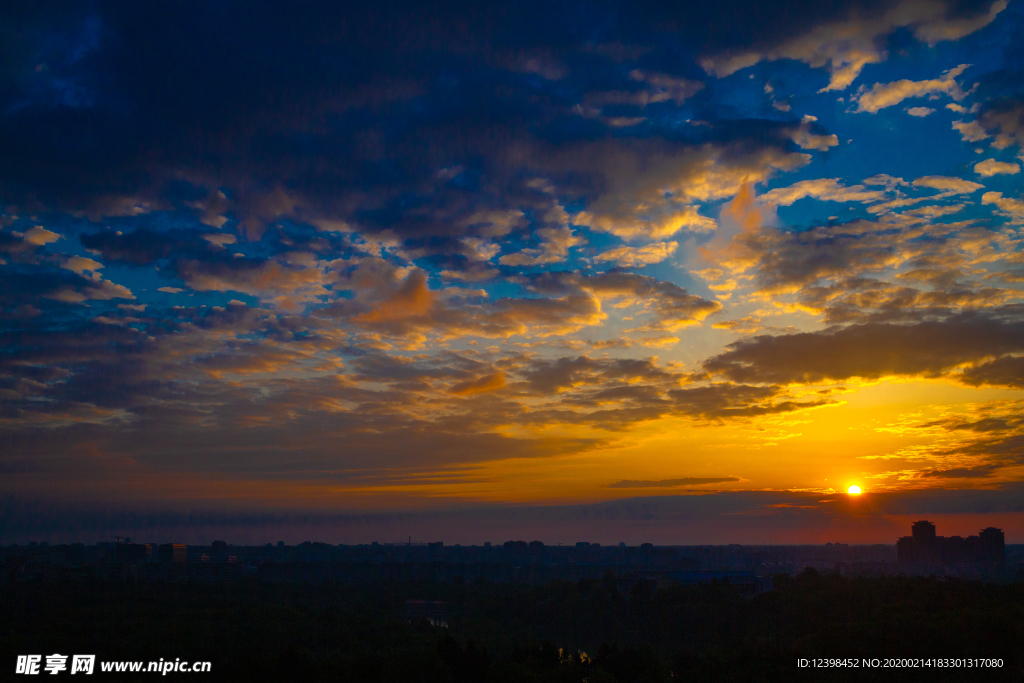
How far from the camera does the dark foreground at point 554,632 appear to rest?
32281 millimetres

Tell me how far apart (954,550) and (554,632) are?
96748 millimetres

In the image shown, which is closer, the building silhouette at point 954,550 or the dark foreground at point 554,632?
the dark foreground at point 554,632

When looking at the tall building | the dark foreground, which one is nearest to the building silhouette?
the dark foreground

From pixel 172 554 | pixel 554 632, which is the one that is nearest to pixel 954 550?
pixel 554 632

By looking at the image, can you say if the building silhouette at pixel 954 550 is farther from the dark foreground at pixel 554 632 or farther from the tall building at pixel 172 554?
the tall building at pixel 172 554

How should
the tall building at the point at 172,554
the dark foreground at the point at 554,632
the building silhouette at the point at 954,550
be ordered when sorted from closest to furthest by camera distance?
the dark foreground at the point at 554,632 < the building silhouette at the point at 954,550 < the tall building at the point at 172,554

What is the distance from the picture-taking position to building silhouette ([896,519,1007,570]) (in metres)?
123

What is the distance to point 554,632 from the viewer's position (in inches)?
2889

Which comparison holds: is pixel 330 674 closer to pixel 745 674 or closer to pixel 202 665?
pixel 202 665

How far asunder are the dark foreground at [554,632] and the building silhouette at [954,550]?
67.1 m

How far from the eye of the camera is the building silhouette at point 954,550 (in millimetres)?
123250

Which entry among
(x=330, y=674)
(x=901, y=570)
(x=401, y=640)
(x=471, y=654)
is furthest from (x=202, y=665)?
(x=901, y=570)

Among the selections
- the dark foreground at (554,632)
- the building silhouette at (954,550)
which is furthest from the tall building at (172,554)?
the building silhouette at (954,550)

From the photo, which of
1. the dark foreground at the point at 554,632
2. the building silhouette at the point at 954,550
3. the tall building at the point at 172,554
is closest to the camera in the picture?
the dark foreground at the point at 554,632
